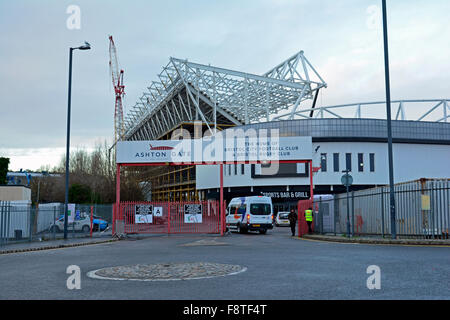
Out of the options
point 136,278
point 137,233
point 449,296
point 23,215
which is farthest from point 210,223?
point 449,296

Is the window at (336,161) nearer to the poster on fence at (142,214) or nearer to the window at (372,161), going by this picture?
the window at (372,161)

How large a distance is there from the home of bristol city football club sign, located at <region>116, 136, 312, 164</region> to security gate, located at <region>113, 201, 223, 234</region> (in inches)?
121

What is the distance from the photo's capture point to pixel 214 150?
100ft

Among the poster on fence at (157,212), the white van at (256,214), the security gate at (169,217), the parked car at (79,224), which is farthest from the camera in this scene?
the parked car at (79,224)

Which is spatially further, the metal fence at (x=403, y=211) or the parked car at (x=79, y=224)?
the parked car at (x=79, y=224)

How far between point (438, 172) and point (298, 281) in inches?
2120

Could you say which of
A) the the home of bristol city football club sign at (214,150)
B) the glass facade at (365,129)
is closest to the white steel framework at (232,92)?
the glass facade at (365,129)

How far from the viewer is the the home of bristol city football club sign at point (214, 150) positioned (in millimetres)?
29797

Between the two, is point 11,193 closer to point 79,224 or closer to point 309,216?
point 79,224

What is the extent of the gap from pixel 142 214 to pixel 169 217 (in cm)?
160

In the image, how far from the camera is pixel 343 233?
2238 centimetres

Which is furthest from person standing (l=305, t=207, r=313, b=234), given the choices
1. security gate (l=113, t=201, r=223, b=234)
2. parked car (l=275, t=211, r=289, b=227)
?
parked car (l=275, t=211, r=289, b=227)
